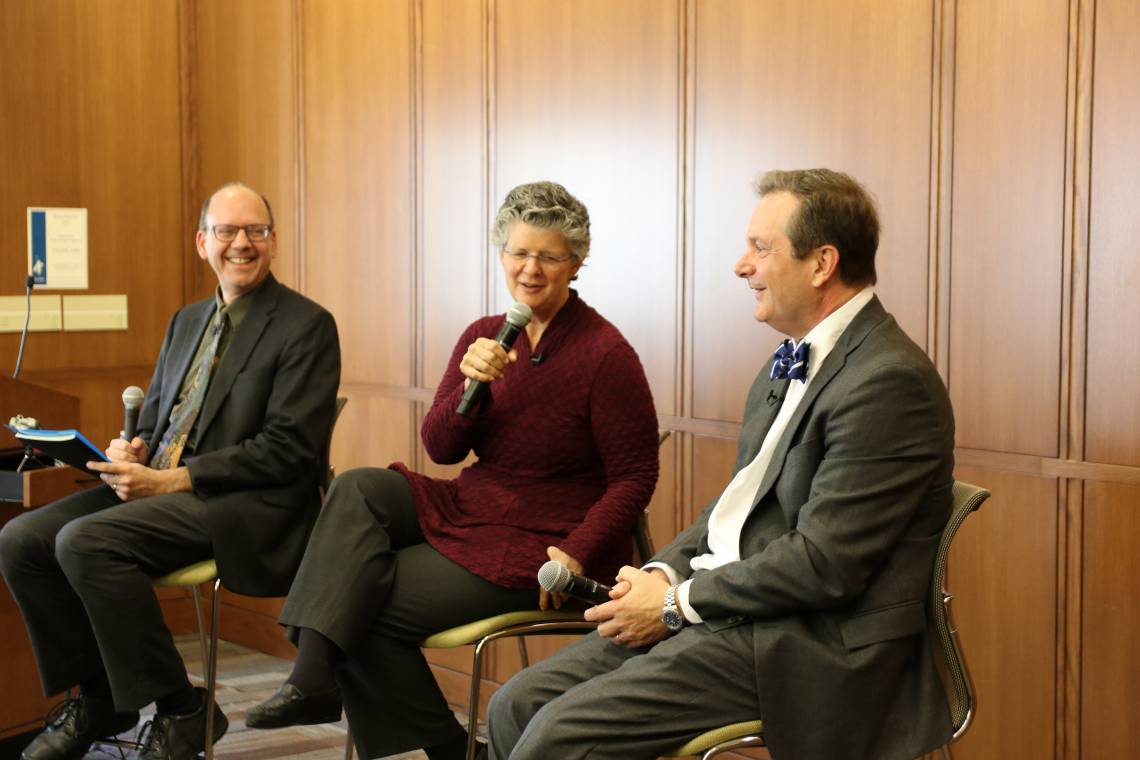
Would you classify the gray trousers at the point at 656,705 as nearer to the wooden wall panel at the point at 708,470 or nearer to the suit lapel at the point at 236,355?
the wooden wall panel at the point at 708,470

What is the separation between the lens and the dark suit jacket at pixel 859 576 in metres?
2.18

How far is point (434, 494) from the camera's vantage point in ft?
10.3

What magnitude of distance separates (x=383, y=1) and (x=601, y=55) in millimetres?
1153

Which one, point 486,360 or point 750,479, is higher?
point 486,360

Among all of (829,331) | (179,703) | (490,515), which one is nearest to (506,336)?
(490,515)

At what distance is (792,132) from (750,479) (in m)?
1.30

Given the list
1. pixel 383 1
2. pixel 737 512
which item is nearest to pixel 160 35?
pixel 383 1

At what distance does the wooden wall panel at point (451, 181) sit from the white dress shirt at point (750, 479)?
2021 mm

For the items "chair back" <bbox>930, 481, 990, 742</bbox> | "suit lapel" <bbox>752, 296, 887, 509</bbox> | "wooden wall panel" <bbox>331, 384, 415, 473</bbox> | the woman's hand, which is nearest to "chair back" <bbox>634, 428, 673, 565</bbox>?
the woman's hand

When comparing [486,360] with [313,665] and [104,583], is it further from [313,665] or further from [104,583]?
[104,583]

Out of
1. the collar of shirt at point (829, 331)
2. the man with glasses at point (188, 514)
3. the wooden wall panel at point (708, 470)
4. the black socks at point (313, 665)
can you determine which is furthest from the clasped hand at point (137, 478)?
the collar of shirt at point (829, 331)

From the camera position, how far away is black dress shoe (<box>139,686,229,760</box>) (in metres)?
3.45

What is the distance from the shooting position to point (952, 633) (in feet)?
7.34

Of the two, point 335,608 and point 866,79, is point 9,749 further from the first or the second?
point 866,79
